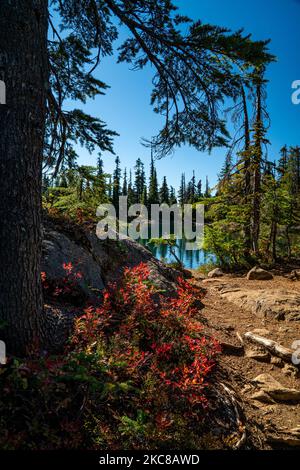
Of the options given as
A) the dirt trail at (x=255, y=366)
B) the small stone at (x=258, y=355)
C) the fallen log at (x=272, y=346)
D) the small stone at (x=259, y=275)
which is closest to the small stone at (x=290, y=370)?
the dirt trail at (x=255, y=366)

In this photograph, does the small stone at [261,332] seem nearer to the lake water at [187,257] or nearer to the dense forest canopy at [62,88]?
the dense forest canopy at [62,88]

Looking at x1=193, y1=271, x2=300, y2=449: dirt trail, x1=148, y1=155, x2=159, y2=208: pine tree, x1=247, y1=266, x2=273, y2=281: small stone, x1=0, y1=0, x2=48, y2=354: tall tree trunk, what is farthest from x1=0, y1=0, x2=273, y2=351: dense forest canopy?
x1=148, y1=155, x2=159, y2=208: pine tree

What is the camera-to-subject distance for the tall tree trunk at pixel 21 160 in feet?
8.87

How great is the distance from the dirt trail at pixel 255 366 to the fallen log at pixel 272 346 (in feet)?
0.37

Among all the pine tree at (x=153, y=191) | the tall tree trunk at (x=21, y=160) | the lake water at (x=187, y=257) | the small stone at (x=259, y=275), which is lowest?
the lake water at (x=187, y=257)

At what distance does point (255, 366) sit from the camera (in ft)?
15.6

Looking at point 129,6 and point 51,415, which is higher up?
point 129,6

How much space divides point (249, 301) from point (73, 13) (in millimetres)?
7743

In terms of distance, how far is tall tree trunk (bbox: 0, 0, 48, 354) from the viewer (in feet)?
8.87

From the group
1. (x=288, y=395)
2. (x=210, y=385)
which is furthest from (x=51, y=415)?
(x=288, y=395)

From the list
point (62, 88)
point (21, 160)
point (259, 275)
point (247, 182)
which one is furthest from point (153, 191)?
point (21, 160)

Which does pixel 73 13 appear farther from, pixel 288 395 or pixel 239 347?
pixel 288 395

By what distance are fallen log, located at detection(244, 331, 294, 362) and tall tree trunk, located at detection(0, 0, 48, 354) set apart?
4.38 metres
